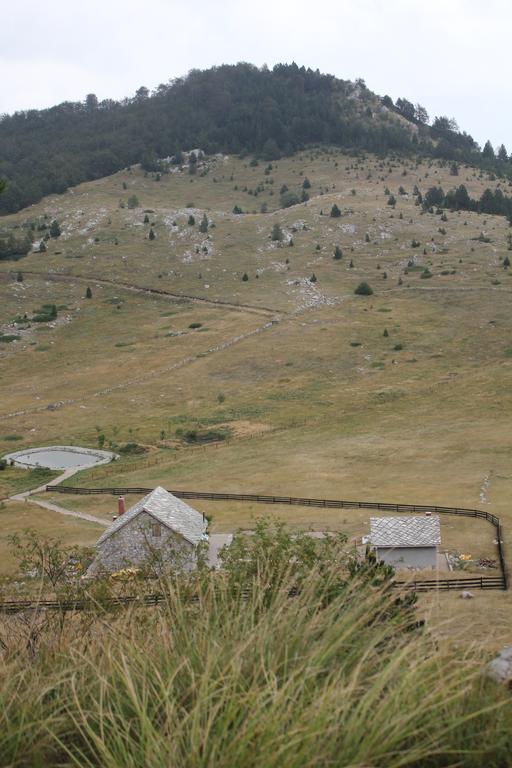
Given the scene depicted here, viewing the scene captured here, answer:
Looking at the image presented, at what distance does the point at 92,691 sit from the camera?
7988mm

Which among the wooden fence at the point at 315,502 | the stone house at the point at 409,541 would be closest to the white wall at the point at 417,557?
the stone house at the point at 409,541

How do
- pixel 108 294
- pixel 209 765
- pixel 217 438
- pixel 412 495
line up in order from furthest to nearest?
pixel 108 294
pixel 217 438
pixel 412 495
pixel 209 765

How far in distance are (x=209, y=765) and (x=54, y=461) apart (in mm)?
61068

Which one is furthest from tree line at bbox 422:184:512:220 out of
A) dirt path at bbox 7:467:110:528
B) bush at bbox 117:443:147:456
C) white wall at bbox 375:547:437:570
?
white wall at bbox 375:547:437:570

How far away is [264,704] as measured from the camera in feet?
21.0

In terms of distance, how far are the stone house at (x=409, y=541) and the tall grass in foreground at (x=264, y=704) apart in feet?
94.0

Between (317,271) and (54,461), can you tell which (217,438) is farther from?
(317,271)

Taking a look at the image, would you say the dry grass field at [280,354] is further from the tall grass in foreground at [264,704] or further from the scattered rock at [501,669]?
the tall grass in foreground at [264,704]

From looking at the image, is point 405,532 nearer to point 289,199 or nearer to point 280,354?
point 280,354

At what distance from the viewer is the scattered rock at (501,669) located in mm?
8205

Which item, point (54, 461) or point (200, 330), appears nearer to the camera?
point (54, 461)

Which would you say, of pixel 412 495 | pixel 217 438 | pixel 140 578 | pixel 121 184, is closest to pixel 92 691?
pixel 140 578

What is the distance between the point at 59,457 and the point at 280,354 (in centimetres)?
3508

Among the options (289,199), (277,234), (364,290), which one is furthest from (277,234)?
(289,199)
